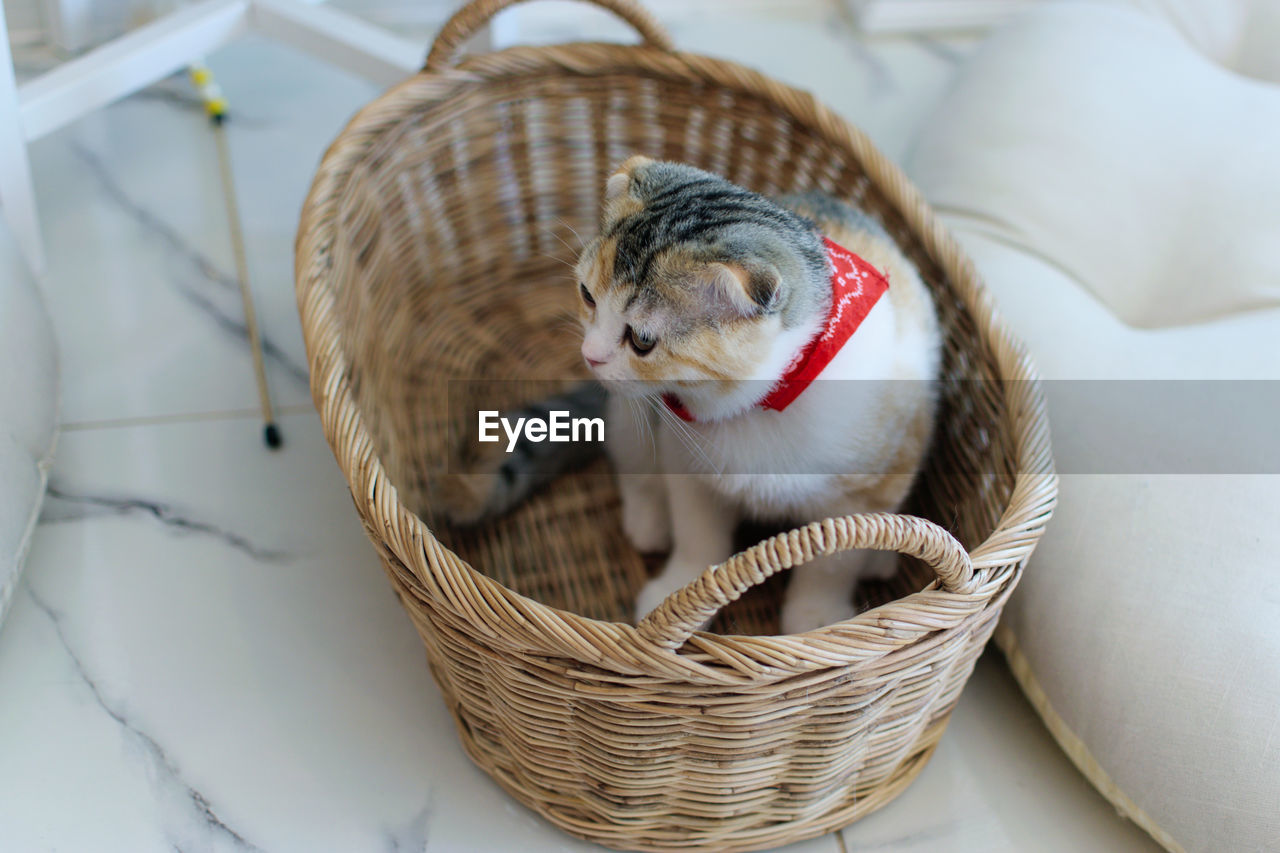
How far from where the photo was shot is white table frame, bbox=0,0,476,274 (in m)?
1.43

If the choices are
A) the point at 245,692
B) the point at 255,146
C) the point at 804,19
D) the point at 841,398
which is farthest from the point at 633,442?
the point at 804,19

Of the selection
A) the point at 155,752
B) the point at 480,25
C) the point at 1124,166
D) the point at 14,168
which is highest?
the point at 480,25

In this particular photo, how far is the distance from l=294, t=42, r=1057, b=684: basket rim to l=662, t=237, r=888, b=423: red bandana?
0.69 feet

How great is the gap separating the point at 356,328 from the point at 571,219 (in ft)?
1.55

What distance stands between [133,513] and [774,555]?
3.09ft

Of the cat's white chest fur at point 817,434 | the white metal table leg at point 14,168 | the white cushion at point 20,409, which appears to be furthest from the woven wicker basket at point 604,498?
the white metal table leg at point 14,168

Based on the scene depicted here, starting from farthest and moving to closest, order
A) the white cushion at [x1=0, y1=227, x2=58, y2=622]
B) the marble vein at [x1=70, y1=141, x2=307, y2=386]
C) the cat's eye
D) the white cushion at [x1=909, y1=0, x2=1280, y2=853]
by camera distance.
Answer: the marble vein at [x1=70, y1=141, x2=307, y2=386], the white cushion at [x1=0, y1=227, x2=58, y2=622], the white cushion at [x1=909, y1=0, x2=1280, y2=853], the cat's eye

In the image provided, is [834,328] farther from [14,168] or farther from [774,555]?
[14,168]

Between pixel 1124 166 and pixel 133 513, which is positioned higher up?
pixel 1124 166

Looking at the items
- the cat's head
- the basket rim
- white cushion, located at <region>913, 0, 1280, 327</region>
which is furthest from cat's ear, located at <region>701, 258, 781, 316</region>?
white cushion, located at <region>913, 0, 1280, 327</region>

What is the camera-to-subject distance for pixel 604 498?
4.45 ft

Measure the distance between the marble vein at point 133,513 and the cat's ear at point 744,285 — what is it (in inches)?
29.7

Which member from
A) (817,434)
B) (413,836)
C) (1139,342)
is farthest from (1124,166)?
(413,836)

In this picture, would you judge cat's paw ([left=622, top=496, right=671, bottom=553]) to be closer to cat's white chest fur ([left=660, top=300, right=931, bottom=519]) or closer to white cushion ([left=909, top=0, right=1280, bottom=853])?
cat's white chest fur ([left=660, top=300, right=931, bottom=519])
